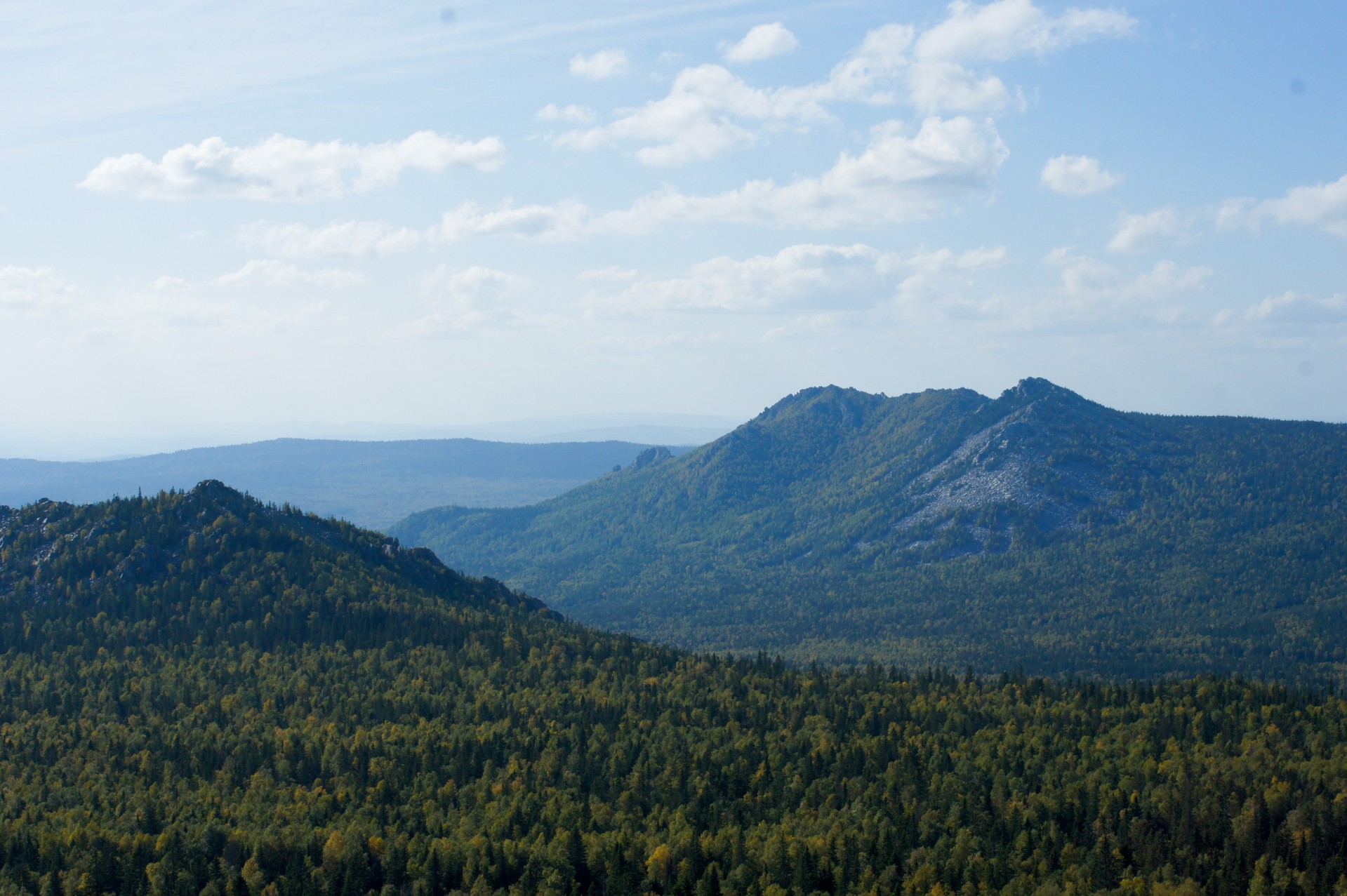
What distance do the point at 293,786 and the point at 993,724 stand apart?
9647 centimetres

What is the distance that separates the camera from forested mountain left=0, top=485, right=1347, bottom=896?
125500 millimetres

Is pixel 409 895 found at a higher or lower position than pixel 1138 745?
lower

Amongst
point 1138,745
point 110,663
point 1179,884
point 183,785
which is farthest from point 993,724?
point 110,663

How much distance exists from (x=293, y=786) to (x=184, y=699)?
142 ft

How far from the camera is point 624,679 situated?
199250 millimetres

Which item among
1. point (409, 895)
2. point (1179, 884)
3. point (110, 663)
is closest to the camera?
point (1179, 884)

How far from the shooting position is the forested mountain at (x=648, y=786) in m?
126

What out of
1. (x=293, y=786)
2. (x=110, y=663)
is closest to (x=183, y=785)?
(x=293, y=786)

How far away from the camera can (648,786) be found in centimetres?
15138

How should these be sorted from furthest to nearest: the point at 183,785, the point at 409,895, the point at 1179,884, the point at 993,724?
the point at 993,724 < the point at 183,785 < the point at 409,895 < the point at 1179,884

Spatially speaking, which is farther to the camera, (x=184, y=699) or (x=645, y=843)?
(x=184, y=699)

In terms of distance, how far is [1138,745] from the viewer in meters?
157

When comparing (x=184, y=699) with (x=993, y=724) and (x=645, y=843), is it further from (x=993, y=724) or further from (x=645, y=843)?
(x=993, y=724)

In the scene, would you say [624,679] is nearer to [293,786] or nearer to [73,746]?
[293,786]
